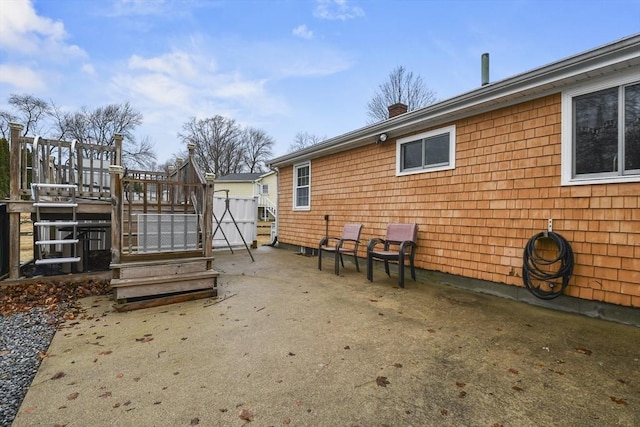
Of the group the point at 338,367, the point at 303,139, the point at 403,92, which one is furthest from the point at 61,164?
the point at 303,139

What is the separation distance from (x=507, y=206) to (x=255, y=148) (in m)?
37.1

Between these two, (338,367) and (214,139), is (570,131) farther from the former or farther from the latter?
(214,139)

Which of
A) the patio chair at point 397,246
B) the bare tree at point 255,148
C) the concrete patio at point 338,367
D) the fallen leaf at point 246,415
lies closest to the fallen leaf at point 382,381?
the concrete patio at point 338,367

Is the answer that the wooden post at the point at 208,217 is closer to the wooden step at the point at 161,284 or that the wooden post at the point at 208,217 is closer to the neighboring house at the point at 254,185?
the wooden step at the point at 161,284

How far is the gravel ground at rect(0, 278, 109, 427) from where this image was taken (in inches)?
82.9

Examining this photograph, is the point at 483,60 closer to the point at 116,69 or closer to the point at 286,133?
the point at 116,69

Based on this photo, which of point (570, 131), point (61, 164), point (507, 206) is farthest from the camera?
point (61, 164)

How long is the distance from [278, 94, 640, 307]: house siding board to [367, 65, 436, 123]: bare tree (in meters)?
17.7

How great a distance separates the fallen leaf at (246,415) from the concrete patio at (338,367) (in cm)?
1

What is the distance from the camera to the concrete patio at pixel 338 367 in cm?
180

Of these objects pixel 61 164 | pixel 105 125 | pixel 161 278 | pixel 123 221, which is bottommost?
pixel 161 278

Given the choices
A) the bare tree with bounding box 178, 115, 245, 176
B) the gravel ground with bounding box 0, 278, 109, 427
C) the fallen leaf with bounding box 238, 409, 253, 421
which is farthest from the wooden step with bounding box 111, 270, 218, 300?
the bare tree with bounding box 178, 115, 245, 176

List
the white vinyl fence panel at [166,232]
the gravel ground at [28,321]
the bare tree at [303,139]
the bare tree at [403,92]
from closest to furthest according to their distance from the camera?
the gravel ground at [28,321] < the white vinyl fence panel at [166,232] < the bare tree at [403,92] < the bare tree at [303,139]

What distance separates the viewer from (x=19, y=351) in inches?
104
